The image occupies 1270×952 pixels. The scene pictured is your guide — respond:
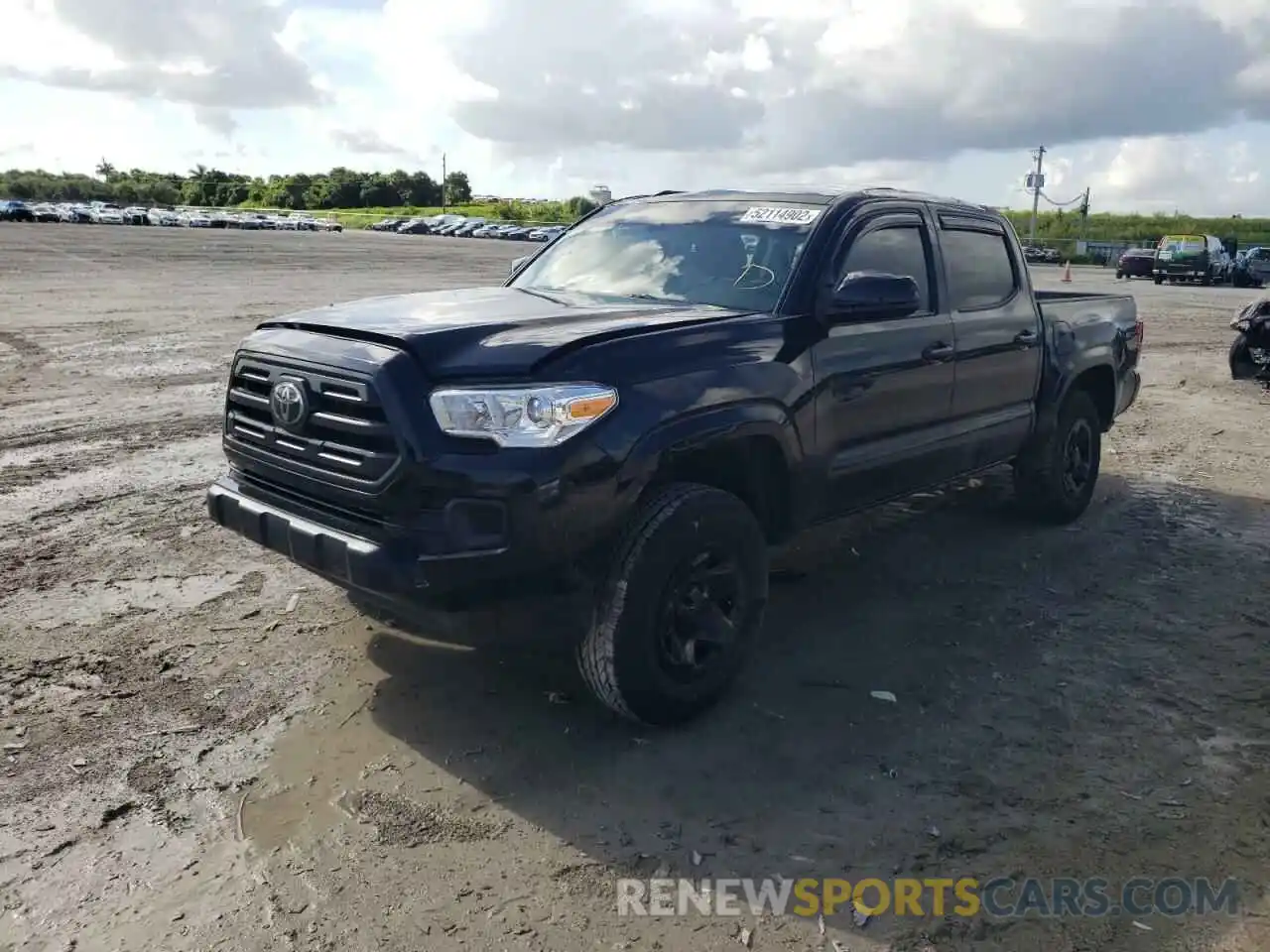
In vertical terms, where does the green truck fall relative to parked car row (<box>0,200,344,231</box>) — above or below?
below

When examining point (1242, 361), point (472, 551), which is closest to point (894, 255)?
point (472, 551)

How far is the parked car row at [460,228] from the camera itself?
7850cm

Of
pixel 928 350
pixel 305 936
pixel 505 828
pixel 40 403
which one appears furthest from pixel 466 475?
pixel 40 403

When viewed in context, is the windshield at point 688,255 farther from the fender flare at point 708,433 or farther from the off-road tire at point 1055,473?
the off-road tire at point 1055,473

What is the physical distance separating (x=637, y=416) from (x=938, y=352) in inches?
84.3

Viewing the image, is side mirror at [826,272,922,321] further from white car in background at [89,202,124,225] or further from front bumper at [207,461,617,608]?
white car in background at [89,202,124,225]

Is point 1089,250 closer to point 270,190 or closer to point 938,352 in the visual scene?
point 938,352

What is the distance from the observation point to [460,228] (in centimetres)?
8338

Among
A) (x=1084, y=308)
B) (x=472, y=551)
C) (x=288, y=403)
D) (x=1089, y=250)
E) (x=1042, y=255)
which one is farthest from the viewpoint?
(x=1089, y=250)

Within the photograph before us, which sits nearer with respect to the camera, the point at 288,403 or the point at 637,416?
the point at 637,416

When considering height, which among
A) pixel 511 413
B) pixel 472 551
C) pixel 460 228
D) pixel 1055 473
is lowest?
pixel 1055 473

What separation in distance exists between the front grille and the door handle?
2.70m

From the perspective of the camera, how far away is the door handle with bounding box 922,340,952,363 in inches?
196

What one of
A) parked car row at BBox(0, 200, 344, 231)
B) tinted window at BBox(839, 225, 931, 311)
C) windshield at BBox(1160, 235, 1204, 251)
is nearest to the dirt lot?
tinted window at BBox(839, 225, 931, 311)
